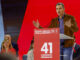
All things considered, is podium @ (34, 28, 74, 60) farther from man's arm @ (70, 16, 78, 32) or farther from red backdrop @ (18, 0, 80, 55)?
red backdrop @ (18, 0, 80, 55)

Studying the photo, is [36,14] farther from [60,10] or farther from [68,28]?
[68,28]

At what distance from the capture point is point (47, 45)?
1900mm

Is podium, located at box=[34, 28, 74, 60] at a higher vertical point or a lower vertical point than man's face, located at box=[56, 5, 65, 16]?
lower

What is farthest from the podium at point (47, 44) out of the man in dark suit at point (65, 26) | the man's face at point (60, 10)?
the man's face at point (60, 10)

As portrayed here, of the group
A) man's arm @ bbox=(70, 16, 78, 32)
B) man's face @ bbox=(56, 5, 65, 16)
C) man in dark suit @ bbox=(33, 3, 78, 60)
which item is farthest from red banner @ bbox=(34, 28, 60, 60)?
man's face @ bbox=(56, 5, 65, 16)

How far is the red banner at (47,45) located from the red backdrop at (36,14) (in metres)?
1.00

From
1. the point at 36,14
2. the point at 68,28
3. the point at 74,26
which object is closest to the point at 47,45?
the point at 68,28

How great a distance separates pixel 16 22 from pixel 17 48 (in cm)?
50

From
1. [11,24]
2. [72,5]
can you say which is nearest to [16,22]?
[11,24]

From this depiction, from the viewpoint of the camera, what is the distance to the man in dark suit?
2410 millimetres

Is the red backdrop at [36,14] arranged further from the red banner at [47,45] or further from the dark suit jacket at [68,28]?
the red banner at [47,45]

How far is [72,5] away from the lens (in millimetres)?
2955

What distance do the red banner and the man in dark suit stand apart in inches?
17.2

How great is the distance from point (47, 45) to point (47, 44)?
1cm
